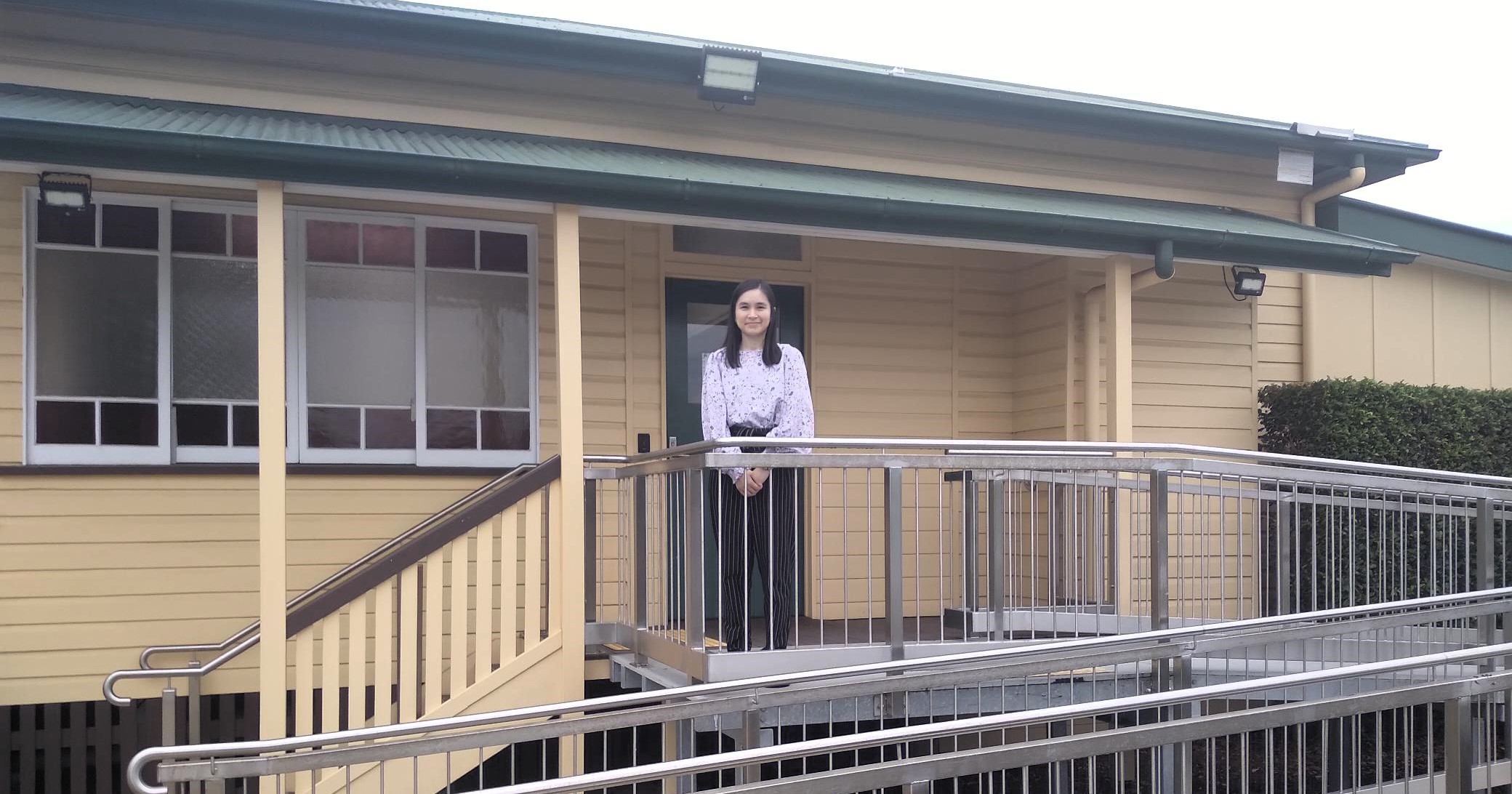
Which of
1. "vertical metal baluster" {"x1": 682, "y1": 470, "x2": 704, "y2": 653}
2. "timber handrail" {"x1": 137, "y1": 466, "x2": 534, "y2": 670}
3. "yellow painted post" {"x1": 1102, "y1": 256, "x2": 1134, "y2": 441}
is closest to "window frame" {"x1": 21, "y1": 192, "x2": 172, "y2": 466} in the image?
"timber handrail" {"x1": 137, "y1": 466, "x2": 534, "y2": 670}

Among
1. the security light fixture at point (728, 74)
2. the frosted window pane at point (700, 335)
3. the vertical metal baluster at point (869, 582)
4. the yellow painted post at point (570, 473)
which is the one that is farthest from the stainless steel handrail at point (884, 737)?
the frosted window pane at point (700, 335)

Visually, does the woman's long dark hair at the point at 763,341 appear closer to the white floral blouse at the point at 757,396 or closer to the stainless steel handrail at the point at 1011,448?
the white floral blouse at the point at 757,396

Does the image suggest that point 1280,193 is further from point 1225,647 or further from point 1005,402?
point 1225,647

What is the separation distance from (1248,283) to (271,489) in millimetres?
6529

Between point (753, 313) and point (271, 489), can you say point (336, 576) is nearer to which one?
point (271, 489)

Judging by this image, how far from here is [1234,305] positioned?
896 centimetres

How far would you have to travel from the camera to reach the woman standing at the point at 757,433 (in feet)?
17.4

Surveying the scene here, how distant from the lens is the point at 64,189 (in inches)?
211

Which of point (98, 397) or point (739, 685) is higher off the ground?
point (98, 397)

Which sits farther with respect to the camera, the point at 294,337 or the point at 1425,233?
the point at 1425,233

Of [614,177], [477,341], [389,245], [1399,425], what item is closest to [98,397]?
[389,245]

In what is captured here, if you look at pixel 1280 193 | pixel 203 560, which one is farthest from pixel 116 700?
pixel 1280 193

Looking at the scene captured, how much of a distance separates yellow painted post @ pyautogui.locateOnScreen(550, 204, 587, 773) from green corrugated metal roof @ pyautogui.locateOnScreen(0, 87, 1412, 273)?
392 mm

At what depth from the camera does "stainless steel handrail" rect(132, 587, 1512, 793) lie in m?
3.72
